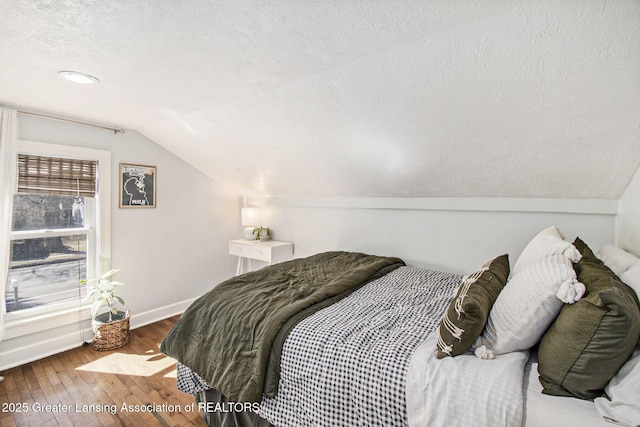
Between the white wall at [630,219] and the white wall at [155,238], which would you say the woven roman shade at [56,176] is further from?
the white wall at [630,219]

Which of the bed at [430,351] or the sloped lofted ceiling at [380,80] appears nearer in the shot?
the bed at [430,351]

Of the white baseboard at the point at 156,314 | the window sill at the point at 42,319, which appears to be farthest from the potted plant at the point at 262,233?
the window sill at the point at 42,319

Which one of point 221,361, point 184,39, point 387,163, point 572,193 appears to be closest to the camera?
point 184,39

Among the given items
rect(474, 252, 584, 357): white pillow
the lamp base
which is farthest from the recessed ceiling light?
rect(474, 252, 584, 357): white pillow

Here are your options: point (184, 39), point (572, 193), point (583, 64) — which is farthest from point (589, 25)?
point (184, 39)

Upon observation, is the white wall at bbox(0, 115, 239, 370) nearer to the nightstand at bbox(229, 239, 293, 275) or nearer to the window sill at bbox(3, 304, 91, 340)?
the window sill at bbox(3, 304, 91, 340)

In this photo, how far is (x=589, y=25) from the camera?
3.90 feet

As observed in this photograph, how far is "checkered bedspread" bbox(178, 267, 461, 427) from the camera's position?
1.18m

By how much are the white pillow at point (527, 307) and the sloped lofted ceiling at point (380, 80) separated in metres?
0.87

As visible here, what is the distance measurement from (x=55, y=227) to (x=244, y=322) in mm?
2297

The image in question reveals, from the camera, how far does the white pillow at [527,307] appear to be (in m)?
1.06

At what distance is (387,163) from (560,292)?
5.34ft

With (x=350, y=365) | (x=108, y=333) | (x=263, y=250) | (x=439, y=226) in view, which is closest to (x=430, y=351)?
(x=350, y=365)

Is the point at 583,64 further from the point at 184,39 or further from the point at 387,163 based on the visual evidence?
A: the point at 184,39
